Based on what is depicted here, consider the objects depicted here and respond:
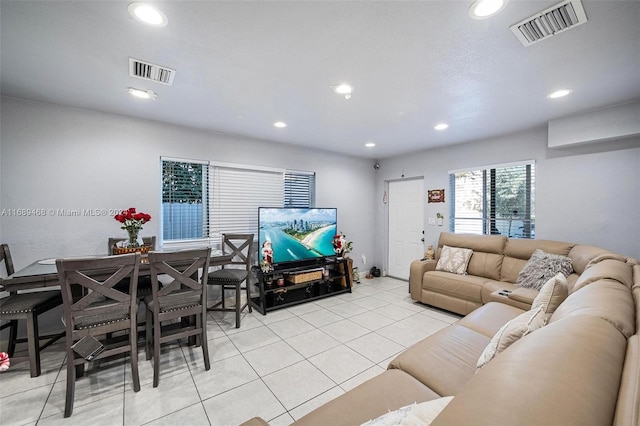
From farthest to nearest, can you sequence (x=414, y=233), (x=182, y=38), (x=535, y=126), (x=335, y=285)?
(x=414, y=233) → (x=335, y=285) → (x=535, y=126) → (x=182, y=38)

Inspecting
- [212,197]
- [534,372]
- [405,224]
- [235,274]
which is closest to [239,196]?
[212,197]

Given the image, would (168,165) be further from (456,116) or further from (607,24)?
(607,24)

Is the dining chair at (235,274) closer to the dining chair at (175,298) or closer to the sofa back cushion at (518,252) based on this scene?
the dining chair at (175,298)

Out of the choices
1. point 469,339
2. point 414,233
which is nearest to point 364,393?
point 469,339

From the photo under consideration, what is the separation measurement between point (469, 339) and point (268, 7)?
2.51 metres

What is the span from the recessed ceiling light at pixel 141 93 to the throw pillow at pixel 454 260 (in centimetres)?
428

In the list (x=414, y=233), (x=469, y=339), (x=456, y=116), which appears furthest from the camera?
(x=414, y=233)

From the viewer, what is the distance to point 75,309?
5.97 ft

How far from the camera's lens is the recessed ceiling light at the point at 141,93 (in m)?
2.49

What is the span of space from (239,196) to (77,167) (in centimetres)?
190

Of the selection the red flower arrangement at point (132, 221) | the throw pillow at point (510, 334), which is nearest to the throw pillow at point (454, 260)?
the throw pillow at point (510, 334)

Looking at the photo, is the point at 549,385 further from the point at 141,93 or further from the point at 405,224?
the point at 405,224

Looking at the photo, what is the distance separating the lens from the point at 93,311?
6.18 ft

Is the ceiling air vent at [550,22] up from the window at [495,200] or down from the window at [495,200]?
up
